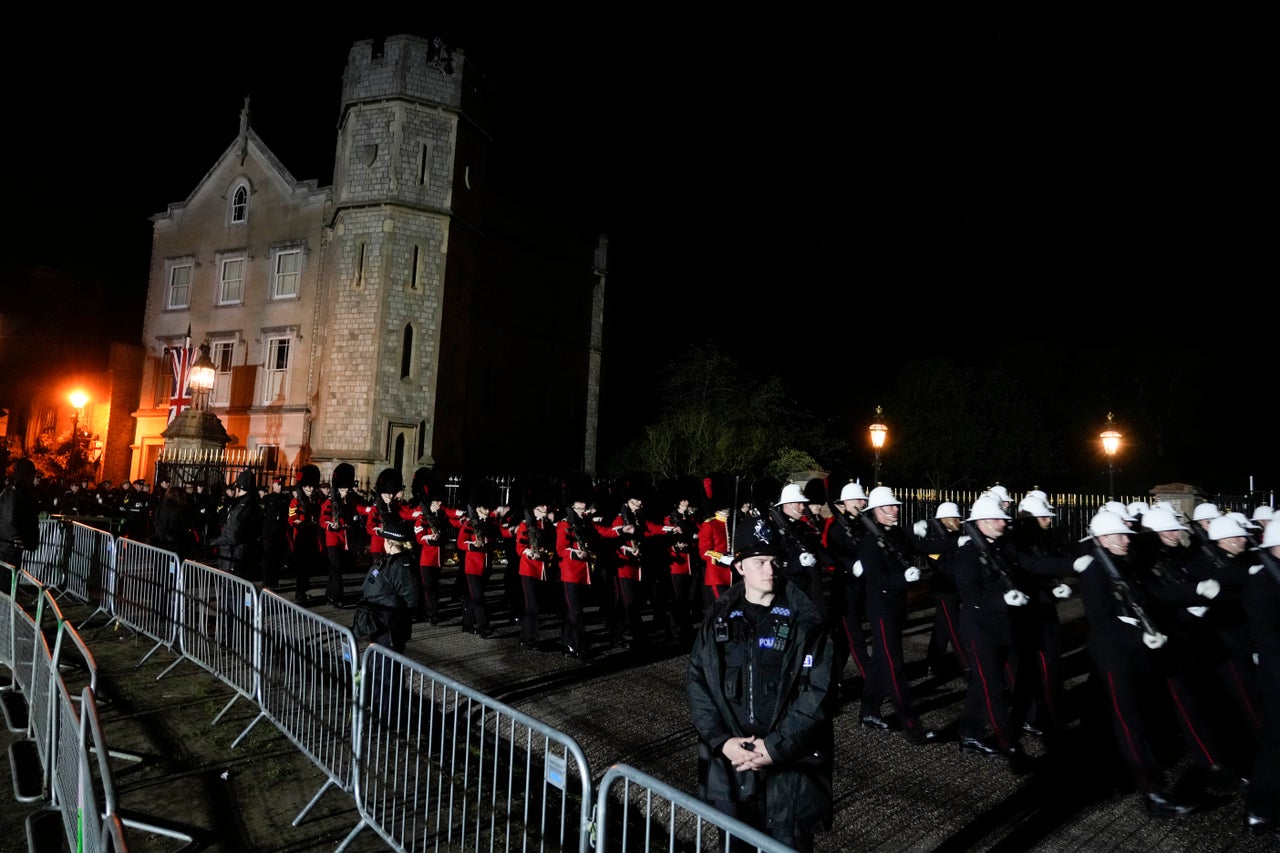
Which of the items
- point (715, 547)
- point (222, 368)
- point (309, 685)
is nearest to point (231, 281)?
point (222, 368)

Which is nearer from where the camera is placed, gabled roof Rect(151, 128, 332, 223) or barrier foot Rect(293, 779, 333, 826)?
barrier foot Rect(293, 779, 333, 826)

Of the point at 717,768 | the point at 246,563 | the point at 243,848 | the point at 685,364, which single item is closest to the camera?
the point at 717,768

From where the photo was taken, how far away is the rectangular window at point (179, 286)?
33188mm

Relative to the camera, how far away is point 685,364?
1427 inches

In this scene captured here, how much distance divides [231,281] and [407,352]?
10.6 meters

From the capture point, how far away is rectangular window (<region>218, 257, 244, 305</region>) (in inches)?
1260

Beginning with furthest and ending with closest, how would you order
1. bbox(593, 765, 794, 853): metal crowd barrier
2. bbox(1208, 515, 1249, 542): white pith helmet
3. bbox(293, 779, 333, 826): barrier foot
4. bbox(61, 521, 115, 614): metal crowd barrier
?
1. bbox(61, 521, 115, 614): metal crowd barrier
2. bbox(1208, 515, 1249, 542): white pith helmet
3. bbox(293, 779, 333, 826): barrier foot
4. bbox(593, 765, 794, 853): metal crowd barrier

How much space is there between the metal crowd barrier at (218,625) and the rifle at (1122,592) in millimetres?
7001

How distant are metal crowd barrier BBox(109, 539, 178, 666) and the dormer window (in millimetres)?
25565

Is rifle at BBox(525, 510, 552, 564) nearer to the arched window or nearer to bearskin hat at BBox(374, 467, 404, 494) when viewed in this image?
bearskin hat at BBox(374, 467, 404, 494)

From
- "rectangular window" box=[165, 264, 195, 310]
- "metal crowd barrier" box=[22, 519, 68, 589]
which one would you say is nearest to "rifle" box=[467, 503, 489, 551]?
"metal crowd barrier" box=[22, 519, 68, 589]

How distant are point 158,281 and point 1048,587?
3693 cm

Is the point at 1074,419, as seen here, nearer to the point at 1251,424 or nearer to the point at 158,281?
the point at 1251,424

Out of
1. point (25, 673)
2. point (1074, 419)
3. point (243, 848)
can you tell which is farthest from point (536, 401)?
point (1074, 419)
